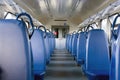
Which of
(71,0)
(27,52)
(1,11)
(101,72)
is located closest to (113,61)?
(27,52)

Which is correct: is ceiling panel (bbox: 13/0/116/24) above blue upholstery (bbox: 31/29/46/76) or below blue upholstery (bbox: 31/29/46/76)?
above

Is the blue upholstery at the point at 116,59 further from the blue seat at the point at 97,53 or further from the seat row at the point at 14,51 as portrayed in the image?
the blue seat at the point at 97,53

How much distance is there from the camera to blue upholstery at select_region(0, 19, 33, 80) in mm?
2773

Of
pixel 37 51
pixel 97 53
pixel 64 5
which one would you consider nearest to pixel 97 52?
pixel 97 53

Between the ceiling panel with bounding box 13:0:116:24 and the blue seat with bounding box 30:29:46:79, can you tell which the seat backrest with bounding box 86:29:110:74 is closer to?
the blue seat with bounding box 30:29:46:79

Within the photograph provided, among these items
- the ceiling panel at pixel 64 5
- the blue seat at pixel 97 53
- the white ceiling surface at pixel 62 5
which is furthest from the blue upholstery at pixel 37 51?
the ceiling panel at pixel 64 5

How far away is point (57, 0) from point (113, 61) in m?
7.85

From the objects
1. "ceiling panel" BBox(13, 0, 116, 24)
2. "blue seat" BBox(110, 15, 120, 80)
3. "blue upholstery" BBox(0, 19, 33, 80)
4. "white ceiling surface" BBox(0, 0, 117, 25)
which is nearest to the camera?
"blue seat" BBox(110, 15, 120, 80)

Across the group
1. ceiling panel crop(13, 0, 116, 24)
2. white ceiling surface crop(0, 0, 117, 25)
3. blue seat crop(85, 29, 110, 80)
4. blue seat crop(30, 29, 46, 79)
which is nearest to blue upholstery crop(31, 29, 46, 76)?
blue seat crop(30, 29, 46, 79)

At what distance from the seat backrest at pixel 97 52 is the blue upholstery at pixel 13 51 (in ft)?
8.13

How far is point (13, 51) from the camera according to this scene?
2.79 m

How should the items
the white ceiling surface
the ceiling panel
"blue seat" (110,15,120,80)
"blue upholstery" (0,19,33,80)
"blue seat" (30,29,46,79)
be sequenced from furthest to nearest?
the ceiling panel < the white ceiling surface < "blue seat" (30,29,46,79) < "blue upholstery" (0,19,33,80) < "blue seat" (110,15,120,80)

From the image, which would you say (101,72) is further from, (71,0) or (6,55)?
(71,0)

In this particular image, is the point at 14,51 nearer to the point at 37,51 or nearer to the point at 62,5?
the point at 37,51
